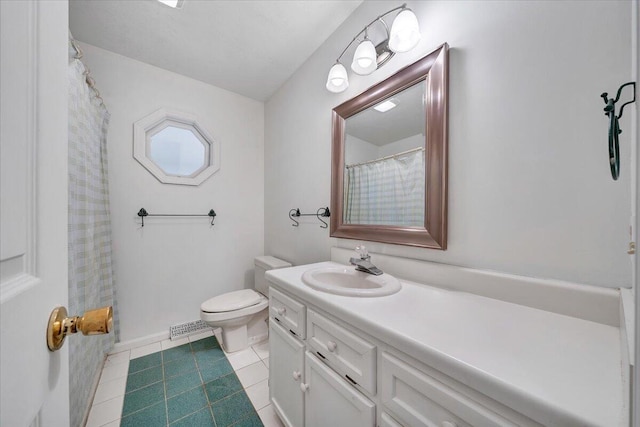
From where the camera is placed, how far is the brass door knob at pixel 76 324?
383 millimetres

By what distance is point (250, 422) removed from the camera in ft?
4.00

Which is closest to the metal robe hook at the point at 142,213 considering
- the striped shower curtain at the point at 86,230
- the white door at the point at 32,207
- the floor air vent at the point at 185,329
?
the striped shower curtain at the point at 86,230

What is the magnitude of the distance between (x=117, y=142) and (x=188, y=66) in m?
0.87

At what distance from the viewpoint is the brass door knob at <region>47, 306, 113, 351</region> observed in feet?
1.26

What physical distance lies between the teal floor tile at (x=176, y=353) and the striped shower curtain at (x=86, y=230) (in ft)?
1.26

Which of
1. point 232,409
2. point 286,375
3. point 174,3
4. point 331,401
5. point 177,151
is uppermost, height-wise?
point 174,3

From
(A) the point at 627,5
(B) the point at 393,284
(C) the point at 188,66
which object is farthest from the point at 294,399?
(C) the point at 188,66

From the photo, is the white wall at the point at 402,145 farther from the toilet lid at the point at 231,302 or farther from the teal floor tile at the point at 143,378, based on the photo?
the teal floor tile at the point at 143,378

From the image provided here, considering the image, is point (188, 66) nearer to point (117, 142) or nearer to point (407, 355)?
point (117, 142)

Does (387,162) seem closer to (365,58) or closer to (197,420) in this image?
(365,58)

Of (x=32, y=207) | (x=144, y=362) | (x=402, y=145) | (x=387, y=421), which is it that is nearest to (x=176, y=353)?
(x=144, y=362)

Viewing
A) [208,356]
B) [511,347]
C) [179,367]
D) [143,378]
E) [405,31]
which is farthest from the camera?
[208,356]

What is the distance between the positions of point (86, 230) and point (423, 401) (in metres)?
1.81

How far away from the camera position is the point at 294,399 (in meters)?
1.03
